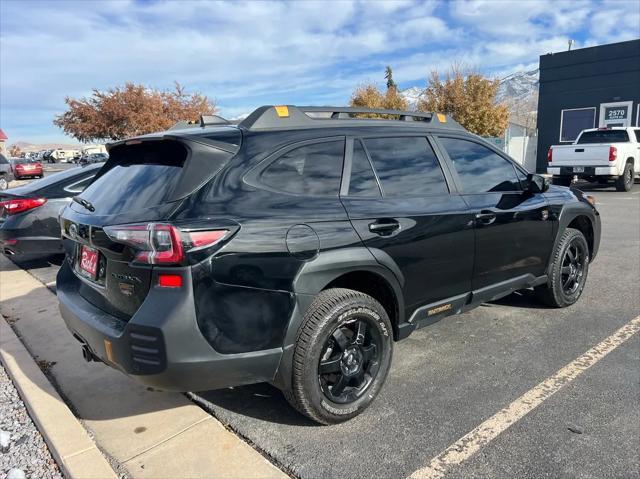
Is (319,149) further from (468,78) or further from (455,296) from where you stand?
(468,78)

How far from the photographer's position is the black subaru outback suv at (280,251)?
2.42 metres

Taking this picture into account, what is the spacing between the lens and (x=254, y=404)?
324cm

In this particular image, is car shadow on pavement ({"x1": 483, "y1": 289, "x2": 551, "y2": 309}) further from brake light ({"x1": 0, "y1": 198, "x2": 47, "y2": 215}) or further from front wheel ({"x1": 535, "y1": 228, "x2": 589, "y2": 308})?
brake light ({"x1": 0, "y1": 198, "x2": 47, "y2": 215})

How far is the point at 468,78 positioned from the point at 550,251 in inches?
932

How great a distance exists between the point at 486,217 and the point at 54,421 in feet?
10.6

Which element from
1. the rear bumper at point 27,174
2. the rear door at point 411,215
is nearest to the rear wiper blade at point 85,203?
the rear door at point 411,215

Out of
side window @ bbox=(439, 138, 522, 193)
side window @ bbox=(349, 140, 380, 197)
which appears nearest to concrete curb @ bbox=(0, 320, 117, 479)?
side window @ bbox=(349, 140, 380, 197)

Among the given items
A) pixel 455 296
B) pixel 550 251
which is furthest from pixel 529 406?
pixel 550 251

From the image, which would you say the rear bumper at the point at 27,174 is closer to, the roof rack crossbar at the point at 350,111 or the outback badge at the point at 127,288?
the roof rack crossbar at the point at 350,111

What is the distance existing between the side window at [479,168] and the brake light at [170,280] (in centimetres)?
231

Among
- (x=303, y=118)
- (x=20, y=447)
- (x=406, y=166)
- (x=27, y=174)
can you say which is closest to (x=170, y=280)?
(x=303, y=118)

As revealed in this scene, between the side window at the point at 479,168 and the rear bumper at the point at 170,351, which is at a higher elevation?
the side window at the point at 479,168

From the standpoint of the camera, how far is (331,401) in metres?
2.90

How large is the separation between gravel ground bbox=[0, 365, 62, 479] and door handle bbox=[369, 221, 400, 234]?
85.8 inches
